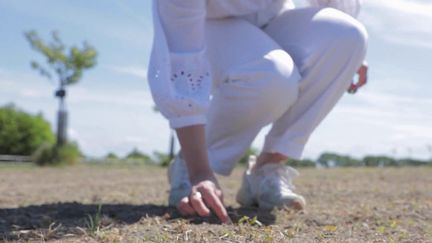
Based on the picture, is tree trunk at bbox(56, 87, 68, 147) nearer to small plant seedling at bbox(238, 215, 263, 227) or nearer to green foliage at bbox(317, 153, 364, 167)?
green foliage at bbox(317, 153, 364, 167)

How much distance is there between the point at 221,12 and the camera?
201 centimetres

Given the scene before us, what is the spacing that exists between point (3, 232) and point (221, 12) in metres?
0.90

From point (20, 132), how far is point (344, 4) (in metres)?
15.3

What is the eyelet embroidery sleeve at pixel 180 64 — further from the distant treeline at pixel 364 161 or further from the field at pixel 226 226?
the distant treeline at pixel 364 161

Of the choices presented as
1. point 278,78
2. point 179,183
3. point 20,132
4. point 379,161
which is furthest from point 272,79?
point 20,132

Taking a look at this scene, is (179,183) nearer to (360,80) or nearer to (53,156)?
(360,80)

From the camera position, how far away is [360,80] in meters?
2.24

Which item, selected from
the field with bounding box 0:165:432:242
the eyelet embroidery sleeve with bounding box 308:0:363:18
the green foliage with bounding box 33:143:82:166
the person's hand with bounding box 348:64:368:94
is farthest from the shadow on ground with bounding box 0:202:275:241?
the green foliage with bounding box 33:143:82:166

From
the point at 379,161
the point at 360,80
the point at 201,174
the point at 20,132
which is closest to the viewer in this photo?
the point at 201,174

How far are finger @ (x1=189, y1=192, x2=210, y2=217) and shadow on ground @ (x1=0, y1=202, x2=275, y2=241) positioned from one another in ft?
0.43

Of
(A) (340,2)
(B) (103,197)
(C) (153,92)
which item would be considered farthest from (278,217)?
(B) (103,197)

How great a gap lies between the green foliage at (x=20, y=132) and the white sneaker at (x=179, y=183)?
14.6 metres

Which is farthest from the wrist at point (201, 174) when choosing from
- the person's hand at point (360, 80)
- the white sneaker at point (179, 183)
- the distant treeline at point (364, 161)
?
the distant treeline at point (364, 161)

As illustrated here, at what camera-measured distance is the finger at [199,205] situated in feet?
4.85
